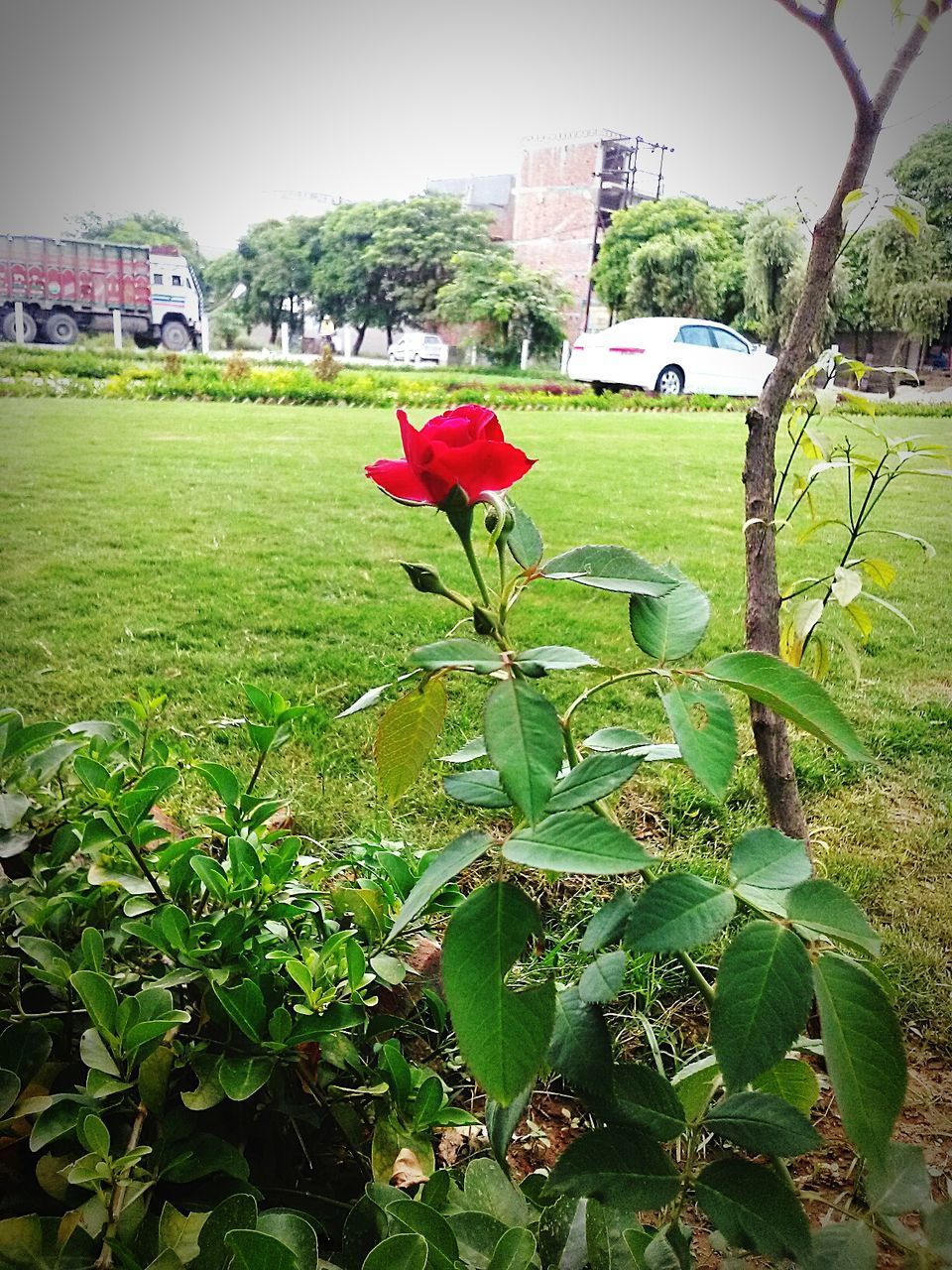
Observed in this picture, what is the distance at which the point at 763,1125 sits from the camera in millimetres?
397

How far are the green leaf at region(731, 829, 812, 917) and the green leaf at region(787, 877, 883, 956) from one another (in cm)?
1

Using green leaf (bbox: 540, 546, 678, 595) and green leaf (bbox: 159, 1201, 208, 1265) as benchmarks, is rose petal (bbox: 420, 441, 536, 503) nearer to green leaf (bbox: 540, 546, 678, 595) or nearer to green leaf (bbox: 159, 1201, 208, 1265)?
green leaf (bbox: 540, 546, 678, 595)

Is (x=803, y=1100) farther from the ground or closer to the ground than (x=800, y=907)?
closer to the ground

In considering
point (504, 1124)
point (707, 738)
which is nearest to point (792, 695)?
point (707, 738)

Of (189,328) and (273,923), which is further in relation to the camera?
(189,328)

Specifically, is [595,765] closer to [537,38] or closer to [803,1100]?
[803,1100]

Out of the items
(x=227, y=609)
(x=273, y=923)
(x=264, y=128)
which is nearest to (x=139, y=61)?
(x=264, y=128)

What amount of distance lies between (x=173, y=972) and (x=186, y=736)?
55 cm

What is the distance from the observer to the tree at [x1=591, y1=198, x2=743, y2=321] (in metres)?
0.99

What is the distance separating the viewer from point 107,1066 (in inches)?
20.5

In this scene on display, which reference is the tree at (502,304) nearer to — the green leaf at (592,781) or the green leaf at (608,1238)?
the green leaf at (592,781)

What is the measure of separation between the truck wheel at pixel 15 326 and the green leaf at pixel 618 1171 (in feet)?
3.78

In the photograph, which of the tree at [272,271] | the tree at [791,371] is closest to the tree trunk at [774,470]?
the tree at [791,371]

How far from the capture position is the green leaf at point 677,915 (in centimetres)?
35
